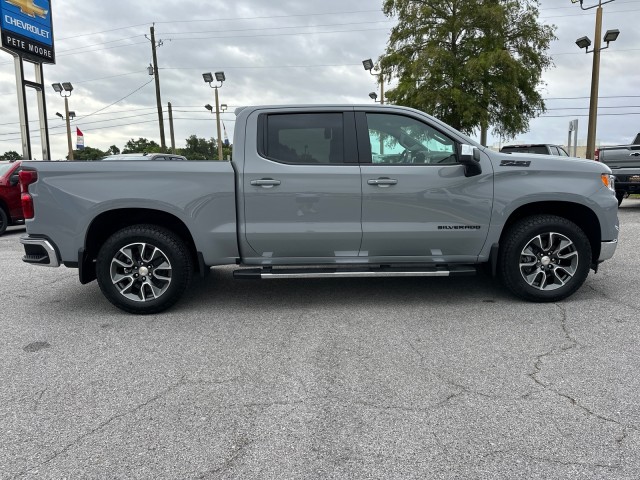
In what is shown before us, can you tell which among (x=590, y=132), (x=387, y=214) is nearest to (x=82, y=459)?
(x=387, y=214)

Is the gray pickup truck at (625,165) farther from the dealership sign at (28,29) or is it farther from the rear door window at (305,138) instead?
the dealership sign at (28,29)

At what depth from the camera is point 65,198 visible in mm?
4402

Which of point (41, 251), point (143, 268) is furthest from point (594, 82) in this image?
point (41, 251)

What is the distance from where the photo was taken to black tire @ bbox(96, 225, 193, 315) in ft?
14.6

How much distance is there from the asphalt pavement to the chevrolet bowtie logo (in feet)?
65.8

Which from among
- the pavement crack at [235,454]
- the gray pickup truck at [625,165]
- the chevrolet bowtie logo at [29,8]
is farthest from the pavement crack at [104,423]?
the chevrolet bowtie logo at [29,8]

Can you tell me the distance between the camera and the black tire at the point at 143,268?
4.46 m

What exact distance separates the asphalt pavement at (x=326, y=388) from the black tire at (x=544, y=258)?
21 centimetres

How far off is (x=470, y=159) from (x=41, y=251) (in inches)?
161

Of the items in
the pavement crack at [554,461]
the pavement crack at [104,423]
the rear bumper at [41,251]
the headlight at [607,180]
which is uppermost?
the headlight at [607,180]

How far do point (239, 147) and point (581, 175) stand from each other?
3334 millimetres

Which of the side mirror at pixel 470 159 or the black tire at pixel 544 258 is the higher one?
the side mirror at pixel 470 159

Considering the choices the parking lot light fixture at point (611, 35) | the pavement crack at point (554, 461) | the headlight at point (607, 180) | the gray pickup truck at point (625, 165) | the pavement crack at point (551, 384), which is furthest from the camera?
the parking lot light fixture at point (611, 35)

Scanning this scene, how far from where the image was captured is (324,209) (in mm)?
4488
